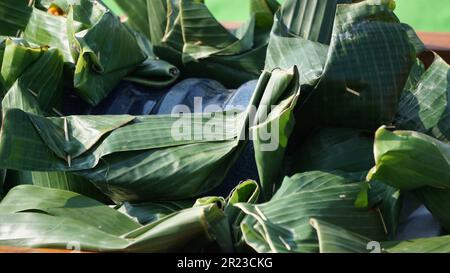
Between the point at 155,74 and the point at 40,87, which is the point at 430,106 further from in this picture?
the point at 40,87

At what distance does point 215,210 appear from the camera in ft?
2.56

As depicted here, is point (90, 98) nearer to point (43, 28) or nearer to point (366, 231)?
point (43, 28)

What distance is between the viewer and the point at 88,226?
2.74ft

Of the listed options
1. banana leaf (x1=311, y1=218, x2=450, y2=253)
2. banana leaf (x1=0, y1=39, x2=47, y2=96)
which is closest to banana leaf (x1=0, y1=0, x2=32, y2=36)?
banana leaf (x1=0, y1=39, x2=47, y2=96)

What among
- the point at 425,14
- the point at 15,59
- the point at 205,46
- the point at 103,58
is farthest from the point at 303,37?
the point at 425,14

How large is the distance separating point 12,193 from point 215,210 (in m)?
0.27

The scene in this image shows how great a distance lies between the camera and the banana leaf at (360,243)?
0.75 meters

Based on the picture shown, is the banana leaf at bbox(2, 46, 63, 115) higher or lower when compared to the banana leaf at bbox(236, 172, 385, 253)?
higher

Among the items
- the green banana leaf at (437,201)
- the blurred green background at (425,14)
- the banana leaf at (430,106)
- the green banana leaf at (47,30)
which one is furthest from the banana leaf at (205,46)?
the blurred green background at (425,14)

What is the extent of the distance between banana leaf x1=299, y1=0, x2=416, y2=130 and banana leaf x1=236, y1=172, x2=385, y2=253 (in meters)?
0.09

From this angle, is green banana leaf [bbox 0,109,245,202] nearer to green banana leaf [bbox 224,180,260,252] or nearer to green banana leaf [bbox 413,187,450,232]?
green banana leaf [bbox 224,180,260,252]

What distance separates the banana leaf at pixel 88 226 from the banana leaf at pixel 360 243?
10cm

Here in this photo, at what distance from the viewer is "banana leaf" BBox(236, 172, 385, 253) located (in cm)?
77

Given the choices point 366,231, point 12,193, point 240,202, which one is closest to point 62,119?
point 12,193
